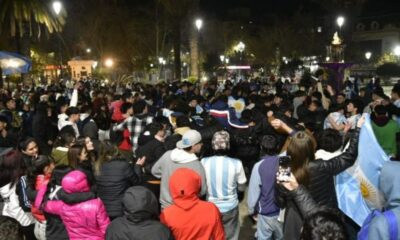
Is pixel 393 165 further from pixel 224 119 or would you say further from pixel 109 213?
pixel 224 119

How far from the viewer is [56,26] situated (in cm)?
1814

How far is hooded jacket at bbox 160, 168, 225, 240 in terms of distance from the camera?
3.86 m

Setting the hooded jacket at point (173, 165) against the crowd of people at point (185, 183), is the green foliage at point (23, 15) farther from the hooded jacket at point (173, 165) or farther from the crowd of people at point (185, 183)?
the hooded jacket at point (173, 165)

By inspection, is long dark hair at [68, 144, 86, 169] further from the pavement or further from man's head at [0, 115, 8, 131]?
man's head at [0, 115, 8, 131]

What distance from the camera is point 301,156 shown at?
13.6 feet

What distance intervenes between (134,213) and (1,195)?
2.24 m

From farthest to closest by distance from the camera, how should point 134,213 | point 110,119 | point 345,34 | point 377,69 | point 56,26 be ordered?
point 377,69 < point 345,34 < point 56,26 < point 110,119 < point 134,213

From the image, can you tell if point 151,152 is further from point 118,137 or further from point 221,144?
point 118,137

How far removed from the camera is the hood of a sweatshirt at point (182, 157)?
17.1 feet

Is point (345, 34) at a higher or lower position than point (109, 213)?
higher

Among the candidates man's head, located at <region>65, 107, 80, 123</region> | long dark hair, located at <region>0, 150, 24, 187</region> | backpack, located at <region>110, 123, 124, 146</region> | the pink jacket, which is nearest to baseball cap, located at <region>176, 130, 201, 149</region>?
the pink jacket

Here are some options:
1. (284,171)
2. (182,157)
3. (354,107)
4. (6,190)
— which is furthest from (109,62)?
(284,171)

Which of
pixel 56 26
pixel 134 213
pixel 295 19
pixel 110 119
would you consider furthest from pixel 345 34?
pixel 295 19

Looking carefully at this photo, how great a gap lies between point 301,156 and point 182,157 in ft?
5.20
